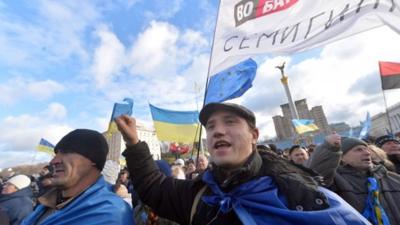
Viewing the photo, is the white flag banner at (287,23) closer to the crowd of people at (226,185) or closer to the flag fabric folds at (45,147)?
the crowd of people at (226,185)

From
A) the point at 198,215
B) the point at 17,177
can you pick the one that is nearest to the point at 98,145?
the point at 198,215

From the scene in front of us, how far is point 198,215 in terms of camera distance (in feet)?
6.37

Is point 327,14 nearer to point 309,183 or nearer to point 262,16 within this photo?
point 262,16

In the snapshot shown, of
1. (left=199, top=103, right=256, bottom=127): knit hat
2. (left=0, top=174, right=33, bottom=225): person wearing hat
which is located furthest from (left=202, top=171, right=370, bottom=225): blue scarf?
(left=0, top=174, right=33, bottom=225): person wearing hat

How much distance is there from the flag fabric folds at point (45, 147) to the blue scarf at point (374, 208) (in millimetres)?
14940

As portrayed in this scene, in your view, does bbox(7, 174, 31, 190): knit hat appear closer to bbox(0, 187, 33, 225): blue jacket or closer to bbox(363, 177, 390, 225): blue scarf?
bbox(0, 187, 33, 225): blue jacket

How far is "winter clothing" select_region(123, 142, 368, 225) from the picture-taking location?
65.7 inches

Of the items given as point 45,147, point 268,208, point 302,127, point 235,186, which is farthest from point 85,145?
point 45,147

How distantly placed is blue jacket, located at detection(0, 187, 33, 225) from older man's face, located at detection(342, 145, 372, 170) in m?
4.62

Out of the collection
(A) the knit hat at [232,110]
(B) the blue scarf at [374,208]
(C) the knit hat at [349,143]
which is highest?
(A) the knit hat at [232,110]

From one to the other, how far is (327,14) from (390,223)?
227 centimetres

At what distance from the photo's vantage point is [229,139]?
2.09m

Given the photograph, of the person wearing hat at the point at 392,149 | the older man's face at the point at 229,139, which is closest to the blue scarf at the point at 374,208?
the older man's face at the point at 229,139

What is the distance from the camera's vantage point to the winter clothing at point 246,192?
65.7 inches
